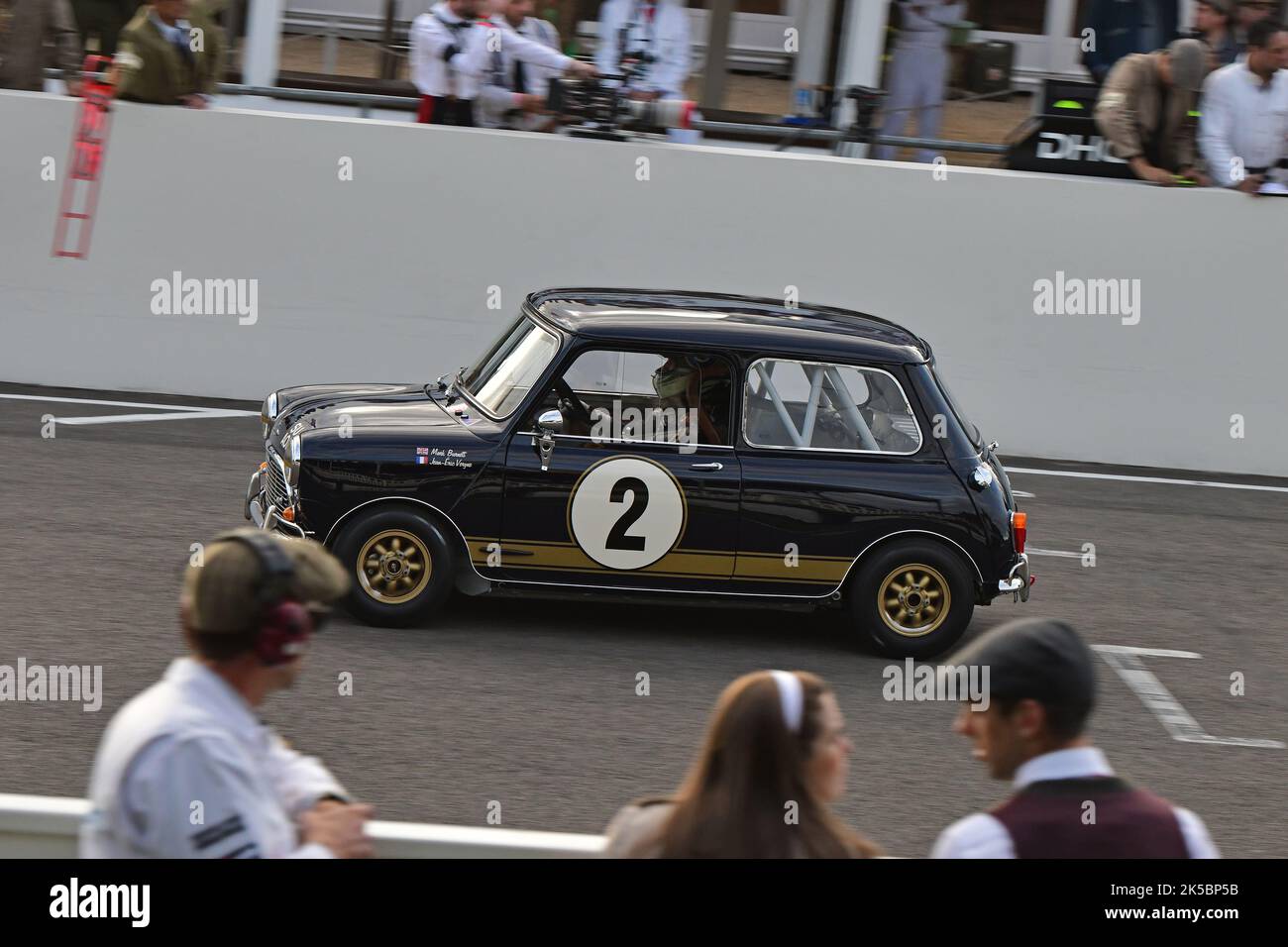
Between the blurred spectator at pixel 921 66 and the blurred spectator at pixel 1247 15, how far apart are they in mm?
2329

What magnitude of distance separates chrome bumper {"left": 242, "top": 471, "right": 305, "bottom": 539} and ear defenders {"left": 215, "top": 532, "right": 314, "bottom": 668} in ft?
15.4

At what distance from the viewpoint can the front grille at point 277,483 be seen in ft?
25.8

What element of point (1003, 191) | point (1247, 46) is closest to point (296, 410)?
point (1003, 191)

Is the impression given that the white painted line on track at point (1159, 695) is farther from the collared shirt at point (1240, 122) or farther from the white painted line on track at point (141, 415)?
the white painted line on track at point (141, 415)

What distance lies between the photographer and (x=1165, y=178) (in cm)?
1277

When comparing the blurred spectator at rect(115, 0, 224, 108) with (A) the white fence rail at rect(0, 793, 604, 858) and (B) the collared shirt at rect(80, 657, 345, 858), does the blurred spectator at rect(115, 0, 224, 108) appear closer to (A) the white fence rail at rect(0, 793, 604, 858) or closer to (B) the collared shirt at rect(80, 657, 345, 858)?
(A) the white fence rail at rect(0, 793, 604, 858)

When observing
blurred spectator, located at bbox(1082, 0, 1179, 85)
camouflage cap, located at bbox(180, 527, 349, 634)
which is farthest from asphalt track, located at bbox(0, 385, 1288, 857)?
blurred spectator, located at bbox(1082, 0, 1179, 85)

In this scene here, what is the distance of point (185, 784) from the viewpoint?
281 cm

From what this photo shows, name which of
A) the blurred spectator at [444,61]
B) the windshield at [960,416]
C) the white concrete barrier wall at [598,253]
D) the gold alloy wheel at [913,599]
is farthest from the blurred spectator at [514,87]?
the gold alloy wheel at [913,599]

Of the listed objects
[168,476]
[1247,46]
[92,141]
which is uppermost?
[1247,46]

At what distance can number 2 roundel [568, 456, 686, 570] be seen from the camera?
25.7ft
